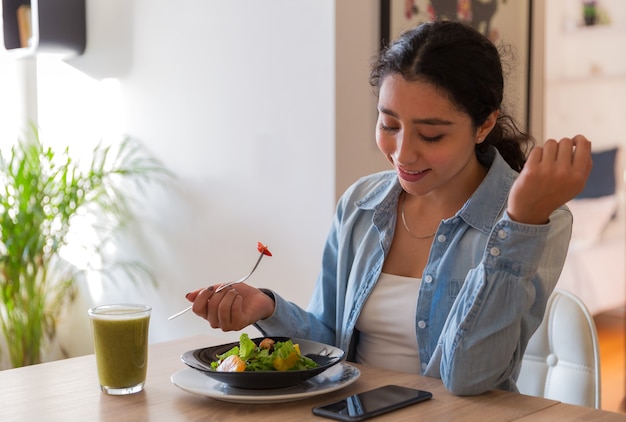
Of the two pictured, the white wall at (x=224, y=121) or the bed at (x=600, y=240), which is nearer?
the white wall at (x=224, y=121)

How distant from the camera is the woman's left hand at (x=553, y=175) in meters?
1.25

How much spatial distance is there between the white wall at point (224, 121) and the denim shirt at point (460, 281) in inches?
30.4

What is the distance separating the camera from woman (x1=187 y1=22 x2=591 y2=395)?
132cm

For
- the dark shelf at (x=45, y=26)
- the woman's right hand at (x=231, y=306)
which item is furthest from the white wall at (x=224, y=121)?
the woman's right hand at (x=231, y=306)

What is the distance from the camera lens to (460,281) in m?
1.56

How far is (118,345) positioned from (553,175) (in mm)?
693

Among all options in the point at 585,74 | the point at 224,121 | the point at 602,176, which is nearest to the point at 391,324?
the point at 224,121

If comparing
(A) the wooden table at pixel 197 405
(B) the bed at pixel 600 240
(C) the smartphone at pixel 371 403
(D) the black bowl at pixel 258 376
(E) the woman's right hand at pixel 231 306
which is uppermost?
(E) the woman's right hand at pixel 231 306

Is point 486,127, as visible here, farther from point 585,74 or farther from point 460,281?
point 585,74

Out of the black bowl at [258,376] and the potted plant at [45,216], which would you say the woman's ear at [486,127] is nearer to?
the black bowl at [258,376]

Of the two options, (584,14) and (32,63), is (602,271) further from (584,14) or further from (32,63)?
(32,63)

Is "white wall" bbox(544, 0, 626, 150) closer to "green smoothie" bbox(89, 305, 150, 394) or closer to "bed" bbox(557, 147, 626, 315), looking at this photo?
"bed" bbox(557, 147, 626, 315)

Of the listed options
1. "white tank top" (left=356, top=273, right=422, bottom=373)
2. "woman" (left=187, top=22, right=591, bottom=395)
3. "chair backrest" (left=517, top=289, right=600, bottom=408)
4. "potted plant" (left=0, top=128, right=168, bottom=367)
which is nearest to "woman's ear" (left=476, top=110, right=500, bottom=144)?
"woman" (left=187, top=22, right=591, bottom=395)

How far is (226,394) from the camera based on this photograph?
1270mm
